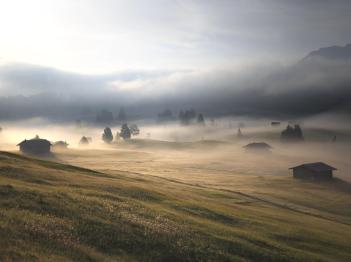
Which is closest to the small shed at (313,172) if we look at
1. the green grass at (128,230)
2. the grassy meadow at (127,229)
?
the grassy meadow at (127,229)

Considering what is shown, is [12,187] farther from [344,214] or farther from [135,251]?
[344,214]

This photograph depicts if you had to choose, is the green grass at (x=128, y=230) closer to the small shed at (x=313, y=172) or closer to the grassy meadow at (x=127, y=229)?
the grassy meadow at (x=127, y=229)

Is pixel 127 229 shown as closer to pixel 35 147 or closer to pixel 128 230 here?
pixel 128 230

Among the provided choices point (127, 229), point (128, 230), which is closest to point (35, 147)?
point (127, 229)

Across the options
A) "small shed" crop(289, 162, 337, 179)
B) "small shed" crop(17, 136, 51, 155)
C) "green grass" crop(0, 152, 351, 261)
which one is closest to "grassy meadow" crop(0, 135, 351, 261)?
"green grass" crop(0, 152, 351, 261)

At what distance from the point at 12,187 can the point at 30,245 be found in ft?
36.6

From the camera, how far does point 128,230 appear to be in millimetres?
31188

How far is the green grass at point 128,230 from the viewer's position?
26156 mm

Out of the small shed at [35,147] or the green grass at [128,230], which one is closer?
the green grass at [128,230]

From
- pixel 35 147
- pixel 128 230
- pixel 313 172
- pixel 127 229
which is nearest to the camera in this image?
pixel 128 230

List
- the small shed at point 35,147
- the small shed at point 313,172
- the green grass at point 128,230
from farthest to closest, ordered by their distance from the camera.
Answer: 1. the small shed at point 35,147
2. the small shed at point 313,172
3. the green grass at point 128,230

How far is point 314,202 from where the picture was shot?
3324 inches

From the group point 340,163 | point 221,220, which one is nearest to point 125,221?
point 221,220

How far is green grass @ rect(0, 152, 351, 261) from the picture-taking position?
2616 cm
